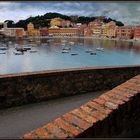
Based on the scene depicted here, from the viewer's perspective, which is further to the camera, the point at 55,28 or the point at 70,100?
the point at 55,28

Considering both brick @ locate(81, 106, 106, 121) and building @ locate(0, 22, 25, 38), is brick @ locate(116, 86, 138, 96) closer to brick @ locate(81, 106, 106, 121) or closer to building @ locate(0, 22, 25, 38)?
brick @ locate(81, 106, 106, 121)

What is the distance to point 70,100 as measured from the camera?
6.30 meters

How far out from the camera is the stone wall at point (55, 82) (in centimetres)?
566

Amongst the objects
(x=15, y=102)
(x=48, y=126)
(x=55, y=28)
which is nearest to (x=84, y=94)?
(x=15, y=102)

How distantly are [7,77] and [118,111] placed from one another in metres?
3.53

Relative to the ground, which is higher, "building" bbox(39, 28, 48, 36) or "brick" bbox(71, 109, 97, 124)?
"brick" bbox(71, 109, 97, 124)

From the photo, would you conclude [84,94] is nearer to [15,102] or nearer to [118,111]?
[15,102]

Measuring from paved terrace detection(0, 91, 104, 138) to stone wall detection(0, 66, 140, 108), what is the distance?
0.16m

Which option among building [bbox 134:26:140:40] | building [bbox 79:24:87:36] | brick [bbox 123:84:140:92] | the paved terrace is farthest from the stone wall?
building [bbox 79:24:87:36]

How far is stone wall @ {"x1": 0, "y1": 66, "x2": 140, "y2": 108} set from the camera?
5660 mm

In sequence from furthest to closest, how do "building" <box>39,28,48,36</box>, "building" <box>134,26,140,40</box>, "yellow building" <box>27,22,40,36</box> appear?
"building" <box>39,28,48,36</box> → "yellow building" <box>27,22,40,36</box> → "building" <box>134,26,140,40</box>

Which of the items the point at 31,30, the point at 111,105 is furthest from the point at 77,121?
the point at 31,30

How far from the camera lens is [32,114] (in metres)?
5.38

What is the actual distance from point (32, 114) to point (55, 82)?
116 cm
